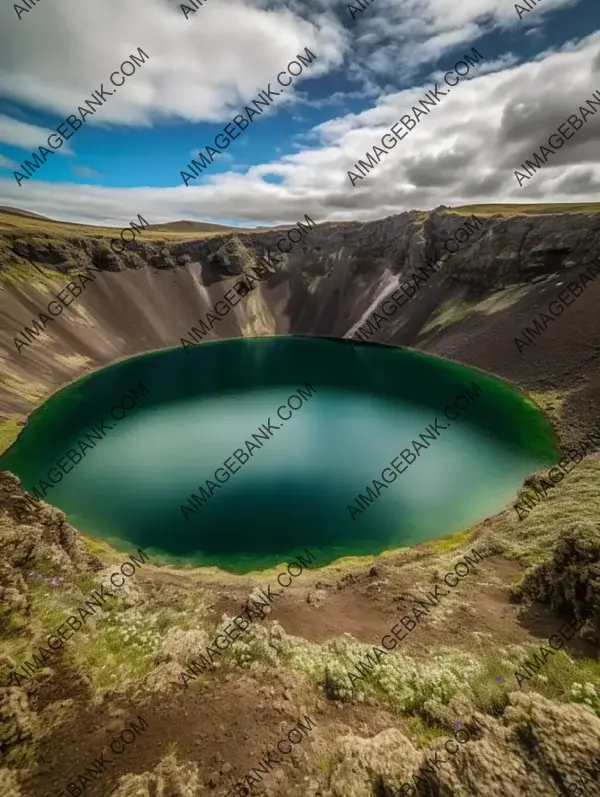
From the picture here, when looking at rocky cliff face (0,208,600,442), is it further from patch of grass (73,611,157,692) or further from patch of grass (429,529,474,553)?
patch of grass (73,611,157,692)

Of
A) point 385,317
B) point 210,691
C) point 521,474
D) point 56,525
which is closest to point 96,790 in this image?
point 210,691

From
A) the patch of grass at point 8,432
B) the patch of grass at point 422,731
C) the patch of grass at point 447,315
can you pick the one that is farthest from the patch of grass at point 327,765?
the patch of grass at point 447,315

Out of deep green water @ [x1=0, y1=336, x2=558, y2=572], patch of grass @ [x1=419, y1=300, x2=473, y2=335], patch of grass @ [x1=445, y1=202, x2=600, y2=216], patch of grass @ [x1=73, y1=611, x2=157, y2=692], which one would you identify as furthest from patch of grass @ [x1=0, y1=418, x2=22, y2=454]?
patch of grass @ [x1=445, y1=202, x2=600, y2=216]

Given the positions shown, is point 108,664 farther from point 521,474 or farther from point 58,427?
point 58,427

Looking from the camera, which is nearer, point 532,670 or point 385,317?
point 532,670

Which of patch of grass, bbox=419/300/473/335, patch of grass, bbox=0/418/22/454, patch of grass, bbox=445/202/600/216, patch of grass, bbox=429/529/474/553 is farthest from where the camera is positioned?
patch of grass, bbox=445/202/600/216
